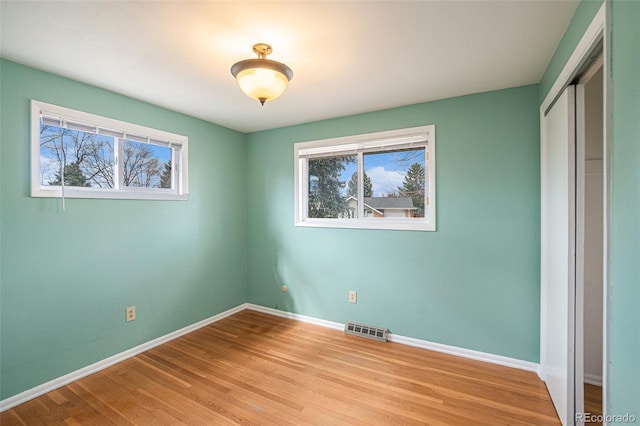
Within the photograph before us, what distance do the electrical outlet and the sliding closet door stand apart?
331 centimetres

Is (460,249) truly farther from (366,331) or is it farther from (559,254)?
(366,331)

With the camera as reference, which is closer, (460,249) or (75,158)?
(75,158)

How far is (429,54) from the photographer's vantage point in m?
1.87

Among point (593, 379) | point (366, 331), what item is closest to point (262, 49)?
point (366, 331)

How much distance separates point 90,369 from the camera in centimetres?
230

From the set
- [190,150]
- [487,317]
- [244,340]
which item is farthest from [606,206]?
[190,150]

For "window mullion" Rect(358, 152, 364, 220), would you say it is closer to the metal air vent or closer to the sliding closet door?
the metal air vent

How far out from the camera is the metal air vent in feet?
9.42

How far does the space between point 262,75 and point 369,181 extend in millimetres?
1756

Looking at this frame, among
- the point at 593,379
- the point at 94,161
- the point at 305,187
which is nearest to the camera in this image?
the point at 593,379

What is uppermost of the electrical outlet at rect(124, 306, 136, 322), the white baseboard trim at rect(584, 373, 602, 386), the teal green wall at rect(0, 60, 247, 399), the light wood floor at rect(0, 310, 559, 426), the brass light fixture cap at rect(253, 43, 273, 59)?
the brass light fixture cap at rect(253, 43, 273, 59)

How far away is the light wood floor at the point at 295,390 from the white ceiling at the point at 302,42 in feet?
7.80

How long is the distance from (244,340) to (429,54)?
3.01 m

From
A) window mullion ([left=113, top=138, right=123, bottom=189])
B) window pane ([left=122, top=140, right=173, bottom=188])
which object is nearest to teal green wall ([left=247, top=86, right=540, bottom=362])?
window pane ([left=122, top=140, right=173, bottom=188])
